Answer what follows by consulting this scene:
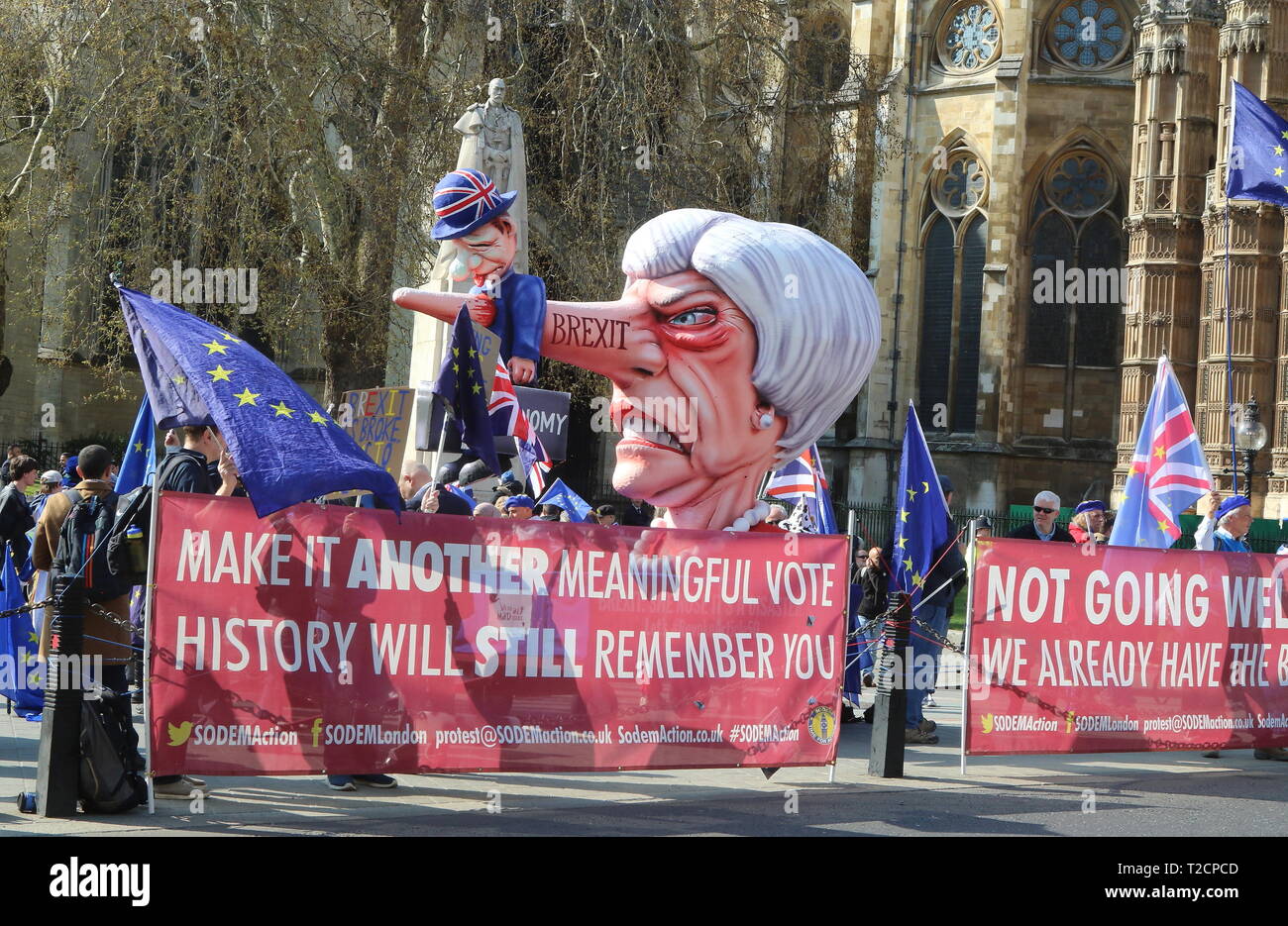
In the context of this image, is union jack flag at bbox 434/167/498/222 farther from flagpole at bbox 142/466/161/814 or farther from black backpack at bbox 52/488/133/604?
black backpack at bbox 52/488/133/604

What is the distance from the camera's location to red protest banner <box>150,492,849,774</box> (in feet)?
21.0

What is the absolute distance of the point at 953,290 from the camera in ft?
107

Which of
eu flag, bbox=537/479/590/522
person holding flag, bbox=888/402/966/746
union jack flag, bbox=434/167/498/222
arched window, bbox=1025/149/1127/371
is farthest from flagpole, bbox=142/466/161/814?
arched window, bbox=1025/149/1127/371

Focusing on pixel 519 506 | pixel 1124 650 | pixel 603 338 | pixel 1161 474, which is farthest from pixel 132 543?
pixel 1161 474

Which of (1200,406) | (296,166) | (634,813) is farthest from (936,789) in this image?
(1200,406)

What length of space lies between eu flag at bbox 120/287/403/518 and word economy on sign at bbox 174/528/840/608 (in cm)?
31

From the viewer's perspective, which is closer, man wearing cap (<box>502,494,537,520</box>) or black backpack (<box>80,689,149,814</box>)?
black backpack (<box>80,689,149,814</box>)

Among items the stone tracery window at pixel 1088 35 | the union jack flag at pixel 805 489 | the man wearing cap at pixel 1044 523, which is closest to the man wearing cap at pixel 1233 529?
the man wearing cap at pixel 1044 523

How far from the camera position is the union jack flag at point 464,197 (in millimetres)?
6832

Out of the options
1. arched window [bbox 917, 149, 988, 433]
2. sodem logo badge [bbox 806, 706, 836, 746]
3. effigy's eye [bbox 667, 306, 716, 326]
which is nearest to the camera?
effigy's eye [bbox 667, 306, 716, 326]

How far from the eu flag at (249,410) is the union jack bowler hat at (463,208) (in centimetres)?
93

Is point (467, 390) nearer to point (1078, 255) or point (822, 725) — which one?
point (822, 725)

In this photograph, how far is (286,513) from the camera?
6602 mm

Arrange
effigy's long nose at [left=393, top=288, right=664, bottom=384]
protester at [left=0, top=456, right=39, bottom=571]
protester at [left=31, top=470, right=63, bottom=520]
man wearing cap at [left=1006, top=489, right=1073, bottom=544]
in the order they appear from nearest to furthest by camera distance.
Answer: effigy's long nose at [left=393, top=288, right=664, bottom=384] < protester at [left=0, top=456, right=39, bottom=571] < man wearing cap at [left=1006, top=489, right=1073, bottom=544] < protester at [left=31, top=470, right=63, bottom=520]
